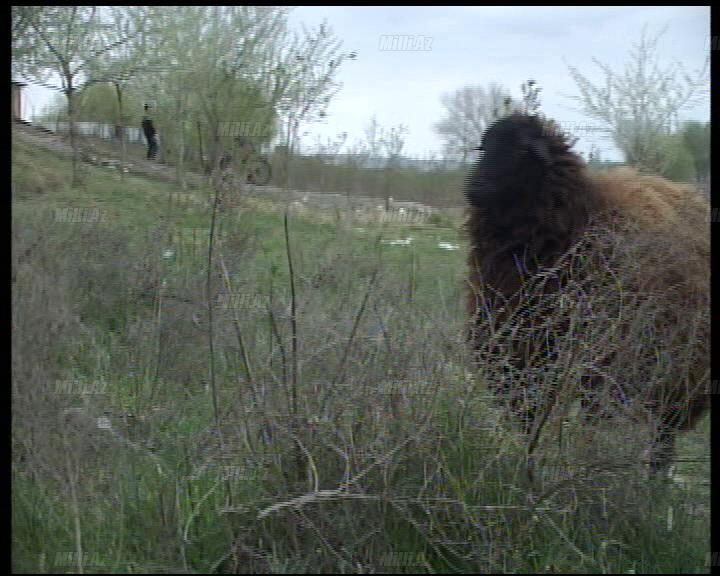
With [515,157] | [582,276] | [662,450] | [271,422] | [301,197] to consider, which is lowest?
[662,450]

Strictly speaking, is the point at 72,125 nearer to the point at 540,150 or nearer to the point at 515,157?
the point at 515,157

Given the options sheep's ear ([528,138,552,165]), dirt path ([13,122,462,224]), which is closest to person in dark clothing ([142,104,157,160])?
dirt path ([13,122,462,224])

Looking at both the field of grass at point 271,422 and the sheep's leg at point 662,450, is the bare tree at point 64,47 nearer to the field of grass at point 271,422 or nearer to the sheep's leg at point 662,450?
the field of grass at point 271,422

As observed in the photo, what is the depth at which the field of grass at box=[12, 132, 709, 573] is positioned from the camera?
13.8 feet

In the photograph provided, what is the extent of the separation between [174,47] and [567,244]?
3214 millimetres

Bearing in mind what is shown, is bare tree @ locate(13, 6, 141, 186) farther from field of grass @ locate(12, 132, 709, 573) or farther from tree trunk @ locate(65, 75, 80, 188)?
field of grass @ locate(12, 132, 709, 573)

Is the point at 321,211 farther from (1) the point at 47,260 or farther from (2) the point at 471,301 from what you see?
(1) the point at 47,260

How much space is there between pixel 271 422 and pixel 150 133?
8.58ft

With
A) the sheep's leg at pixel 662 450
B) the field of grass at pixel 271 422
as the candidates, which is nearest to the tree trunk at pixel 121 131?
the field of grass at pixel 271 422

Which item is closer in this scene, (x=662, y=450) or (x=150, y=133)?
(x=662, y=450)

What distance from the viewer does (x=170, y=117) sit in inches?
235

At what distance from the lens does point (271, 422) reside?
4.57 m

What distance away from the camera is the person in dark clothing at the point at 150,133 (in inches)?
233

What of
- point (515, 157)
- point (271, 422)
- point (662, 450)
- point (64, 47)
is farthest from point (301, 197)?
point (662, 450)
